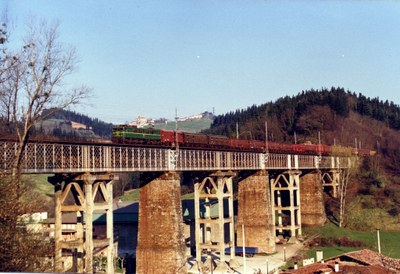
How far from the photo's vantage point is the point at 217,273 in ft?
143

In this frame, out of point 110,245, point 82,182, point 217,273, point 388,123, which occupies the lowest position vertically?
point 217,273

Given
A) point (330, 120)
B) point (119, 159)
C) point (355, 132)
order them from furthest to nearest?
point (355, 132), point (330, 120), point (119, 159)

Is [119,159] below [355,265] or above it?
above

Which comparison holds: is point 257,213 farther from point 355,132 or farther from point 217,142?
point 355,132

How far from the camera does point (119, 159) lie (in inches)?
1437

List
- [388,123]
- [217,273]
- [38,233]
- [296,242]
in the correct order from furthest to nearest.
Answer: [388,123] → [296,242] → [217,273] → [38,233]

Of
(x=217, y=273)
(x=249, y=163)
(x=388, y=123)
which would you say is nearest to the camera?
(x=217, y=273)

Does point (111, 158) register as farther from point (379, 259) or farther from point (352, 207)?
point (352, 207)

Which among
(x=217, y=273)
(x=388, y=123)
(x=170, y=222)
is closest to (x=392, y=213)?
(x=217, y=273)

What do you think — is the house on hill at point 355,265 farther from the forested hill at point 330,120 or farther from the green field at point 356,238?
the forested hill at point 330,120

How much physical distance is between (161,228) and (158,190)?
2.61 metres

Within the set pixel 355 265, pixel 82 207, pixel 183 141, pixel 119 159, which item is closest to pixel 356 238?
pixel 183 141

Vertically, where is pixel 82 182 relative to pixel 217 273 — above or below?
above

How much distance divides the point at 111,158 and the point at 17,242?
14036 millimetres
